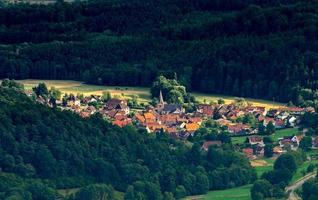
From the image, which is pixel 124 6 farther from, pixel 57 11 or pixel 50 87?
pixel 50 87

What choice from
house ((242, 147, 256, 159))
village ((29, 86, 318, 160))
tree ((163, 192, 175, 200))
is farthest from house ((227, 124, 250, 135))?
tree ((163, 192, 175, 200))

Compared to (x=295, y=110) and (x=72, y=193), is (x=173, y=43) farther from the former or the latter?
(x=72, y=193)

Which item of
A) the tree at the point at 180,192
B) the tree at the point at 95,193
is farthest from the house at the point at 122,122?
the tree at the point at 95,193

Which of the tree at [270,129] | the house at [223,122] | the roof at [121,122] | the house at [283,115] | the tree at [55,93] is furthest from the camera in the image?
the tree at [55,93]

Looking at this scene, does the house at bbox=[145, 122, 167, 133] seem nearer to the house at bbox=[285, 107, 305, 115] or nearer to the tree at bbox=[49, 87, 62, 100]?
the house at bbox=[285, 107, 305, 115]

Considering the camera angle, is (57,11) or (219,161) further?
(57,11)

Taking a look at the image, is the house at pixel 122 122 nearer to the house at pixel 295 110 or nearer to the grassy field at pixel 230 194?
the house at pixel 295 110

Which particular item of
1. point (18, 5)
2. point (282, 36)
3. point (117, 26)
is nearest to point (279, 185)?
point (282, 36)
